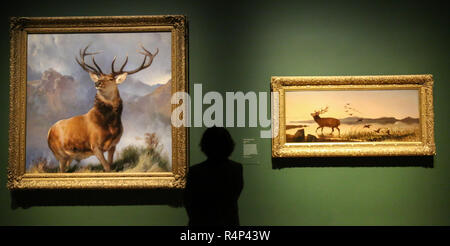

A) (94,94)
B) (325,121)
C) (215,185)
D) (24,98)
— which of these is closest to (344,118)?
(325,121)

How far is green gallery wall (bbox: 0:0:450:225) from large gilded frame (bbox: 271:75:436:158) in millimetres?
83

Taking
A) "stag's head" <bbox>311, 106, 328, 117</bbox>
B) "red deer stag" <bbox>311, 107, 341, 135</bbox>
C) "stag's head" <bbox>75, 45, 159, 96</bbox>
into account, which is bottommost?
"red deer stag" <bbox>311, 107, 341, 135</bbox>

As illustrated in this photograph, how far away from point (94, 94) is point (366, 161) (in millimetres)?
2293

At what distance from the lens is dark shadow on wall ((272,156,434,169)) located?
2801 millimetres

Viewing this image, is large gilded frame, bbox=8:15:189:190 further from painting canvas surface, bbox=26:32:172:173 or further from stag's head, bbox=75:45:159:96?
stag's head, bbox=75:45:159:96

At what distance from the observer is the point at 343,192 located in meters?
2.79

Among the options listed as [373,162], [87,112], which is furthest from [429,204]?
[87,112]

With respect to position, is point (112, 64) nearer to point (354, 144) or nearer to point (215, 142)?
point (215, 142)

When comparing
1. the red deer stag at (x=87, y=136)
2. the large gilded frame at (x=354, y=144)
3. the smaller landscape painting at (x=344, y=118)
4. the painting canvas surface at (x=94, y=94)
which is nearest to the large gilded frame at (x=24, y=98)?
the painting canvas surface at (x=94, y=94)

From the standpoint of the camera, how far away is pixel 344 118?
2.78 m

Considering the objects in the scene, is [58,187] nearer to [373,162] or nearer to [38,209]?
[38,209]

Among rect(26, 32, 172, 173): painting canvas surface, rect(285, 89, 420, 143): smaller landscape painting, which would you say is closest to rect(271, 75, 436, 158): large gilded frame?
rect(285, 89, 420, 143): smaller landscape painting

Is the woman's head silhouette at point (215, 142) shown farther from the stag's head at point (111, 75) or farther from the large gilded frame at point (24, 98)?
the stag's head at point (111, 75)
